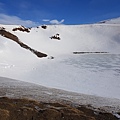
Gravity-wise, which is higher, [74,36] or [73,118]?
[74,36]

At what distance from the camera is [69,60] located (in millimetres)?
36438

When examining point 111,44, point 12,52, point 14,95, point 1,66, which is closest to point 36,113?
point 14,95

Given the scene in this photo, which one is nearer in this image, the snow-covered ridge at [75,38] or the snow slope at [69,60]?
the snow slope at [69,60]

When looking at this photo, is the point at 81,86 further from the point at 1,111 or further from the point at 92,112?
the point at 1,111

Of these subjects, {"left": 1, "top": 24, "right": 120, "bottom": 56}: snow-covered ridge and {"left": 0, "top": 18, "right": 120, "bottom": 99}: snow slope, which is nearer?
{"left": 0, "top": 18, "right": 120, "bottom": 99}: snow slope

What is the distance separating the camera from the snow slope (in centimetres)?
1864

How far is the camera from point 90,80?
19969 mm

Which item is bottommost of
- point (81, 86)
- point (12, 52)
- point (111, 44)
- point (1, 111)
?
point (1, 111)

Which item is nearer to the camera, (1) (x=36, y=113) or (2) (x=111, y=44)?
(1) (x=36, y=113)

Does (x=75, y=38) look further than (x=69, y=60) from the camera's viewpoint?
Yes

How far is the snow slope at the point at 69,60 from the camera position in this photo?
18.6 metres

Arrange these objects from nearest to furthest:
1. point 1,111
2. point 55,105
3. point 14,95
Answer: point 1,111, point 55,105, point 14,95

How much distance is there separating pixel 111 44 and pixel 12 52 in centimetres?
3779

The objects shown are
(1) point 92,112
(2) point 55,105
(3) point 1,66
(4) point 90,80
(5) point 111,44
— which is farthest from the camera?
(5) point 111,44
